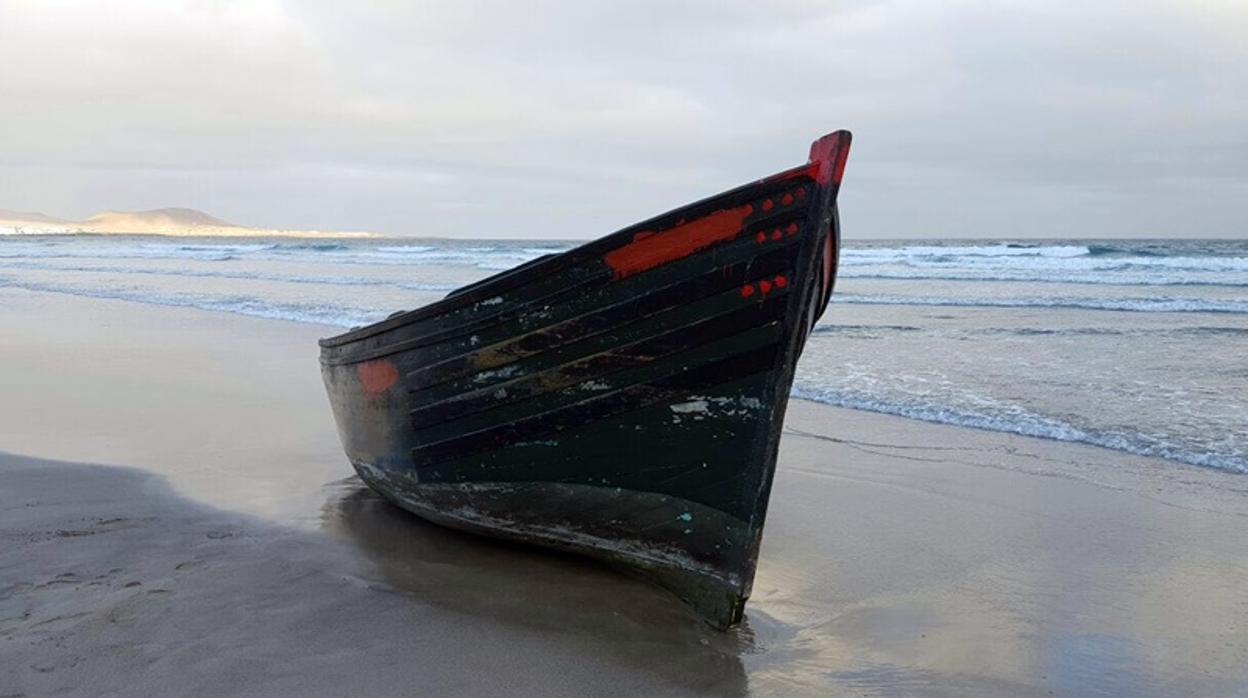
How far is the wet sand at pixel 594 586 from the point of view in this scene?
3.12 meters

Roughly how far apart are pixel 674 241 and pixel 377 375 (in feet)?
5.76

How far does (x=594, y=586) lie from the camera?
3.84m

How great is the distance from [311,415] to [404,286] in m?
17.8

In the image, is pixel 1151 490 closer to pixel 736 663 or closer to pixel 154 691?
pixel 736 663

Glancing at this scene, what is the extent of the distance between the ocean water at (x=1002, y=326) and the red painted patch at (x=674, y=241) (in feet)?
14.4

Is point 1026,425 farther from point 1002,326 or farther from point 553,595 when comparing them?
point 1002,326

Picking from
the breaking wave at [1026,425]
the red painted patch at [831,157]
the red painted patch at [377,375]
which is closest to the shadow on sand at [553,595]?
the red painted patch at [377,375]

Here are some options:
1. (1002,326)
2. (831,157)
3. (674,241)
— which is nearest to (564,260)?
(674,241)

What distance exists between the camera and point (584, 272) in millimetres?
3652

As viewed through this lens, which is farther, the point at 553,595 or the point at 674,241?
the point at 553,595

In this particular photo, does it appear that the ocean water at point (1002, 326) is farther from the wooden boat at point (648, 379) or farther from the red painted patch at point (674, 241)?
the red painted patch at point (674, 241)

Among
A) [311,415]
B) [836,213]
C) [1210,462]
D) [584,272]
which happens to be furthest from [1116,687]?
[311,415]

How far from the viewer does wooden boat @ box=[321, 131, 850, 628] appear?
11.4ft

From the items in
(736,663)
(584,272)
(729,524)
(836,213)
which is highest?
(836,213)
